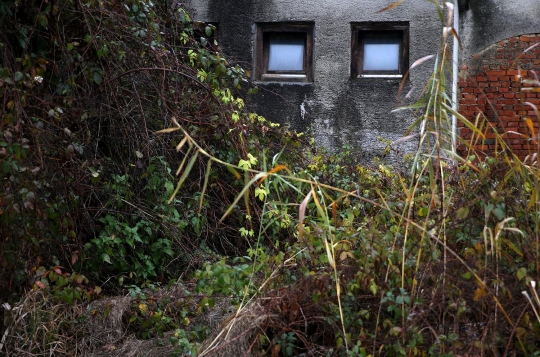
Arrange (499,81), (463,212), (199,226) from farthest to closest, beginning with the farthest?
(499,81) → (199,226) → (463,212)

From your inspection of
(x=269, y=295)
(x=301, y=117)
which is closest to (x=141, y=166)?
(x=269, y=295)

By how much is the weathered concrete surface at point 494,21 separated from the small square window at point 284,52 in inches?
68.5

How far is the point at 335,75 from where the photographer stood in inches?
309

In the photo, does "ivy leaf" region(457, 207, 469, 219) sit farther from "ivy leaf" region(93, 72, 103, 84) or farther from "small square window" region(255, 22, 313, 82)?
"small square window" region(255, 22, 313, 82)

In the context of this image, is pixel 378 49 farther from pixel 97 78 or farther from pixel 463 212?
pixel 463 212

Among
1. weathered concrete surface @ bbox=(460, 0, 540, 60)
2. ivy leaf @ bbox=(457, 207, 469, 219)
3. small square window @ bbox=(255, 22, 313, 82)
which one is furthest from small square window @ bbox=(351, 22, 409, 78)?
ivy leaf @ bbox=(457, 207, 469, 219)

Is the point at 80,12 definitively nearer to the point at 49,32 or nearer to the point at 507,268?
the point at 49,32

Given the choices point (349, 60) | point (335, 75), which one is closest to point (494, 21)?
point (349, 60)

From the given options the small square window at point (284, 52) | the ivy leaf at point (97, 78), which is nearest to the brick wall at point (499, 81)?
the small square window at point (284, 52)

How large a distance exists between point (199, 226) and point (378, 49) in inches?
155

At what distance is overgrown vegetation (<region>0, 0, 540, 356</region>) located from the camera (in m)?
2.95

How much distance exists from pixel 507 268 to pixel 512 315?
226mm

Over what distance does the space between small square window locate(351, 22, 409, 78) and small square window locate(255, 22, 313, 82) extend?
51 cm

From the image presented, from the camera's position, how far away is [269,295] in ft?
11.0
